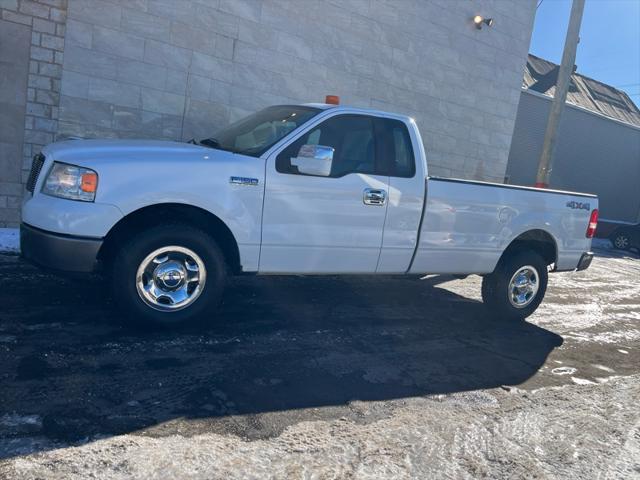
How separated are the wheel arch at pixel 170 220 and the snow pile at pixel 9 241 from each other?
3.43m

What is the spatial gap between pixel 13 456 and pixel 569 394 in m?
3.93

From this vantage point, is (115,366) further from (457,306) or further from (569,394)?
(457,306)

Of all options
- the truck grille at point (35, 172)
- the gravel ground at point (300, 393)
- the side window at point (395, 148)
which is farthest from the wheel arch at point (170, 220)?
the side window at point (395, 148)

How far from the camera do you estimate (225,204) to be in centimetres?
462

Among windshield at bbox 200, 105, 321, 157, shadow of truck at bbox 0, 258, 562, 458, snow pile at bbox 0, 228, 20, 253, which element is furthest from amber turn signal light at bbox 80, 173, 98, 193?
snow pile at bbox 0, 228, 20, 253

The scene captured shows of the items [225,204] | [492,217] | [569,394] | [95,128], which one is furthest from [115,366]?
[95,128]

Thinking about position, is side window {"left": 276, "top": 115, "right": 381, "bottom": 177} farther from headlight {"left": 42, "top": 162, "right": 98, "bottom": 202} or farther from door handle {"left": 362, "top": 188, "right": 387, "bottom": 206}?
headlight {"left": 42, "top": 162, "right": 98, "bottom": 202}

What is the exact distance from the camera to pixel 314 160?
4789 mm

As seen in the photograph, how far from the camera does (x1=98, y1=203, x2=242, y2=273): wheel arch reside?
4.47m

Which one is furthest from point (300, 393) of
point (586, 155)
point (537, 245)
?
point (586, 155)

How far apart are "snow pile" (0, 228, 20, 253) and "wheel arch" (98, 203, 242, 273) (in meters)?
3.43

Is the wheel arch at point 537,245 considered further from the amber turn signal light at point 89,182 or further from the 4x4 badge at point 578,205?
the amber turn signal light at point 89,182

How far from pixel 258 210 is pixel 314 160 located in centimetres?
63

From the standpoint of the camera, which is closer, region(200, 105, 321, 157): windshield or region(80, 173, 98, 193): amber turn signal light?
region(80, 173, 98, 193): amber turn signal light
